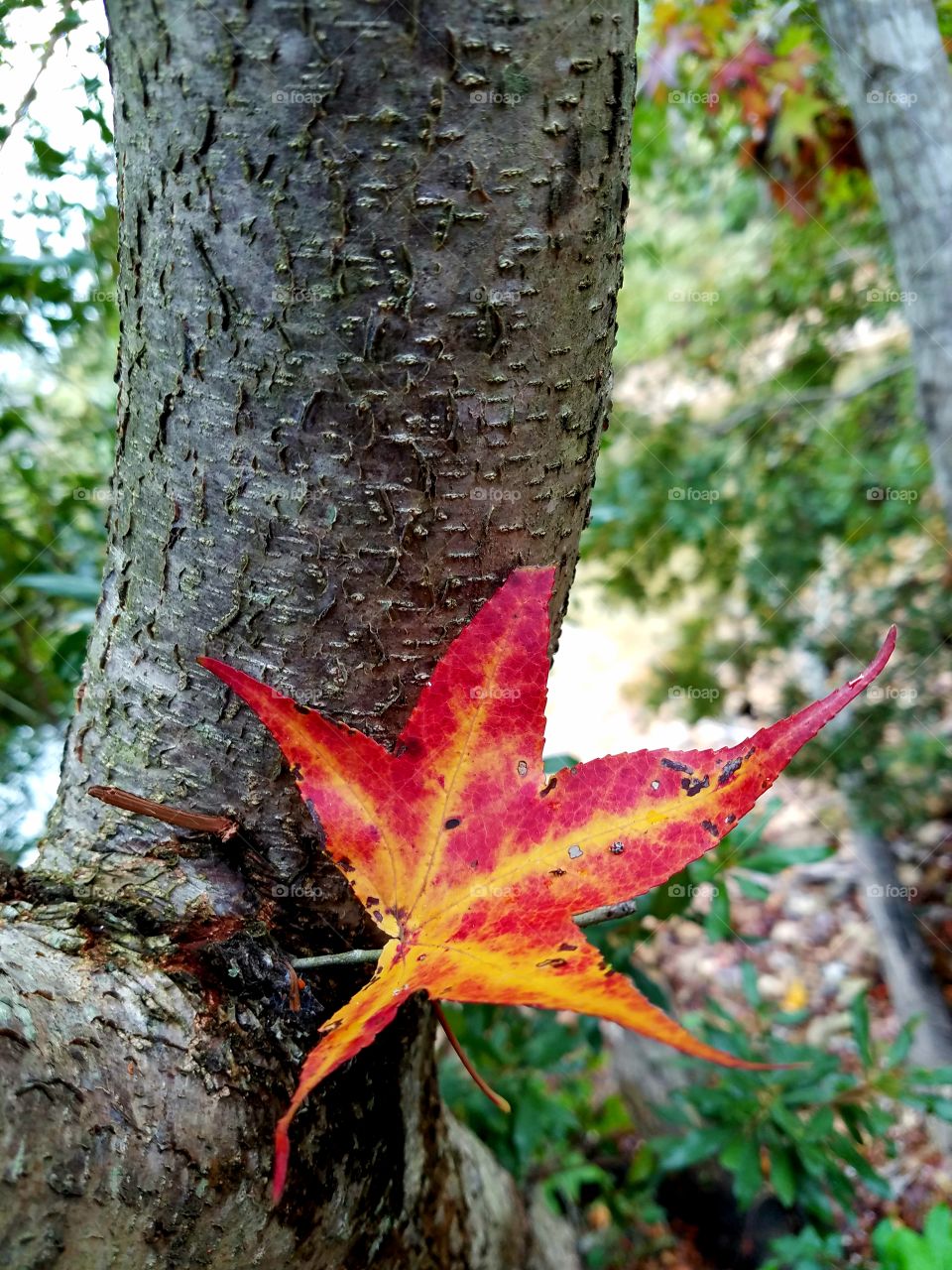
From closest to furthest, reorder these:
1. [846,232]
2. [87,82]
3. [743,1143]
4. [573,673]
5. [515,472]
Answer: [515,472] → [87,82] → [743,1143] → [846,232] → [573,673]

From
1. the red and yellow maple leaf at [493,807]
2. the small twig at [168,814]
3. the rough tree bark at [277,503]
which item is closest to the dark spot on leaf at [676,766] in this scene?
the red and yellow maple leaf at [493,807]

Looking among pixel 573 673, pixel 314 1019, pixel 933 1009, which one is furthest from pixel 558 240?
pixel 573 673

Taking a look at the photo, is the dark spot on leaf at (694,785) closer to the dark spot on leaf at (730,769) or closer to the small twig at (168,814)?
the dark spot on leaf at (730,769)

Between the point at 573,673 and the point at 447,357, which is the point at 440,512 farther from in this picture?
the point at 573,673

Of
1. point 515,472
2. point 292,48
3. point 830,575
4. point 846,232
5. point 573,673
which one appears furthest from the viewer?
point 573,673

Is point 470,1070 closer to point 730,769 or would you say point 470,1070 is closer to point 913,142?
point 730,769

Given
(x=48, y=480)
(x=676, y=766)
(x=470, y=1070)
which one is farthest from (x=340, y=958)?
(x=48, y=480)
